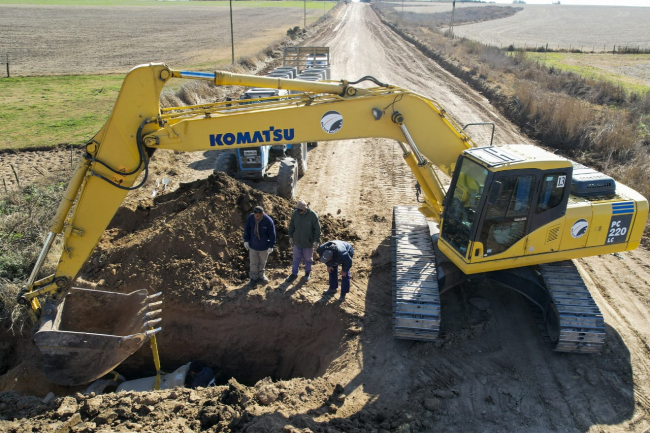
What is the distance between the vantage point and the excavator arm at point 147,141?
6.18 metres

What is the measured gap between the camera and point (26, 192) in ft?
39.3

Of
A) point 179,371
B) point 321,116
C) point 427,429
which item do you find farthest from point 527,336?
point 179,371

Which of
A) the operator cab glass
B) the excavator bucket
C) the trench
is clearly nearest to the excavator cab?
the operator cab glass

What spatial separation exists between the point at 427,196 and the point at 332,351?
9.66 feet

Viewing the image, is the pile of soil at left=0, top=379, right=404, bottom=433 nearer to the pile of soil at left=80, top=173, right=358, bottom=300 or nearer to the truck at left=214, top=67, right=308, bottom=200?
the pile of soil at left=80, top=173, right=358, bottom=300

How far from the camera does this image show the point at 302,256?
27.4 feet

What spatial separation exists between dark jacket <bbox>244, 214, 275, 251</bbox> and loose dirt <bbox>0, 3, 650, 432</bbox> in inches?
31.6

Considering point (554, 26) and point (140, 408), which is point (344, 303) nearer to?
Answer: point (140, 408)

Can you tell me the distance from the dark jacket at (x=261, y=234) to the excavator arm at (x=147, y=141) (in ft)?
4.91

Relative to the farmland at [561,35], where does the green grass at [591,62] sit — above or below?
below

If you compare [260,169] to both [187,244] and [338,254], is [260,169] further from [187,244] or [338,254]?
[338,254]

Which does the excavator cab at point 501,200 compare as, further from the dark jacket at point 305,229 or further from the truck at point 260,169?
the truck at point 260,169

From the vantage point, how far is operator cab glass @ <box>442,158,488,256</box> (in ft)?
22.2

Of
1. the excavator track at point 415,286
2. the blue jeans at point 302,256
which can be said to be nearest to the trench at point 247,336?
the blue jeans at point 302,256
